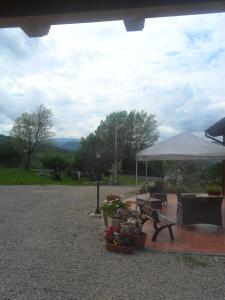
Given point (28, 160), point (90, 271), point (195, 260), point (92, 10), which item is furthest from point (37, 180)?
point (92, 10)

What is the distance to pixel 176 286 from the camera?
4367mm

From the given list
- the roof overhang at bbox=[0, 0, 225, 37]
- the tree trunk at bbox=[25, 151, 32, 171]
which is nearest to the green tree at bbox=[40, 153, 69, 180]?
the tree trunk at bbox=[25, 151, 32, 171]

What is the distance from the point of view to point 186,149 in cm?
790

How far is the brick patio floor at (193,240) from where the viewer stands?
6197 mm

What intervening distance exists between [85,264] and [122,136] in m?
40.8

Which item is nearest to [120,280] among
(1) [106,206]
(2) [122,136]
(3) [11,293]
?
(3) [11,293]

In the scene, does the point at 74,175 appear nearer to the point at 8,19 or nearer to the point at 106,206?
the point at 106,206

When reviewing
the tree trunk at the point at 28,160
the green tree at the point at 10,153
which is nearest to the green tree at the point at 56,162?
the tree trunk at the point at 28,160

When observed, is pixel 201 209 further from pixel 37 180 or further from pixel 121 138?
pixel 121 138

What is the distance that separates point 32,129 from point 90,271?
36294mm

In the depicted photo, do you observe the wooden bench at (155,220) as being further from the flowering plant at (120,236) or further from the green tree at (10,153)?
Result: the green tree at (10,153)

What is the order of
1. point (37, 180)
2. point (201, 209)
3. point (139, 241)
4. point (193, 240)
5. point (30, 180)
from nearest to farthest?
point (139, 241), point (193, 240), point (201, 209), point (30, 180), point (37, 180)

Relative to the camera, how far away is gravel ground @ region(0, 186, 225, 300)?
4.12 metres

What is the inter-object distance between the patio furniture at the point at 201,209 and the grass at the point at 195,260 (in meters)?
1.89
